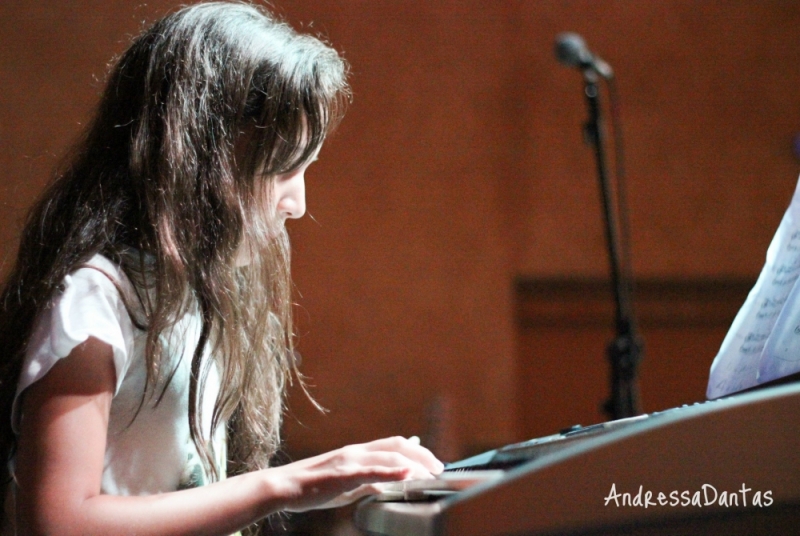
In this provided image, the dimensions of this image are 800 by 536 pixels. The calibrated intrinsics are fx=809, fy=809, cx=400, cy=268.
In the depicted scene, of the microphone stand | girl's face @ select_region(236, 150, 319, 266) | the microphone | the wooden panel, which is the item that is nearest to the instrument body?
girl's face @ select_region(236, 150, 319, 266)

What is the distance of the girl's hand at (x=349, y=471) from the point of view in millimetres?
632

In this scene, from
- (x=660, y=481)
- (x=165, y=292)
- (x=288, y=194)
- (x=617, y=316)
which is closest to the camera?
(x=660, y=481)

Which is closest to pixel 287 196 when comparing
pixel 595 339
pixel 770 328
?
pixel 770 328

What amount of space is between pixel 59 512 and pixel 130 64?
0.50 metres

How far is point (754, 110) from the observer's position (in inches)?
118

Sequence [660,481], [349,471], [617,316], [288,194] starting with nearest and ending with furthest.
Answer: [660,481] → [349,471] → [288,194] → [617,316]

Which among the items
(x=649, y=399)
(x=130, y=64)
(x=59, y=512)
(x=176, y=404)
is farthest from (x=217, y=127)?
(x=649, y=399)

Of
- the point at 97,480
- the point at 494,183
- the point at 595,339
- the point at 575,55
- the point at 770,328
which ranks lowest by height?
the point at 97,480

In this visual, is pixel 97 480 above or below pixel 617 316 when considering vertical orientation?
below

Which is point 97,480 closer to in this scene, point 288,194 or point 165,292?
point 165,292

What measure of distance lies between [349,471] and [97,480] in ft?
0.76

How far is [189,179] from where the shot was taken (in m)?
0.85

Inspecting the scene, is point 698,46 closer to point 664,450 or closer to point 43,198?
point 43,198

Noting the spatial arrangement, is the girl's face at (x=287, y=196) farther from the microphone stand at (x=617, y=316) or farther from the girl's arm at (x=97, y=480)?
the microphone stand at (x=617, y=316)
